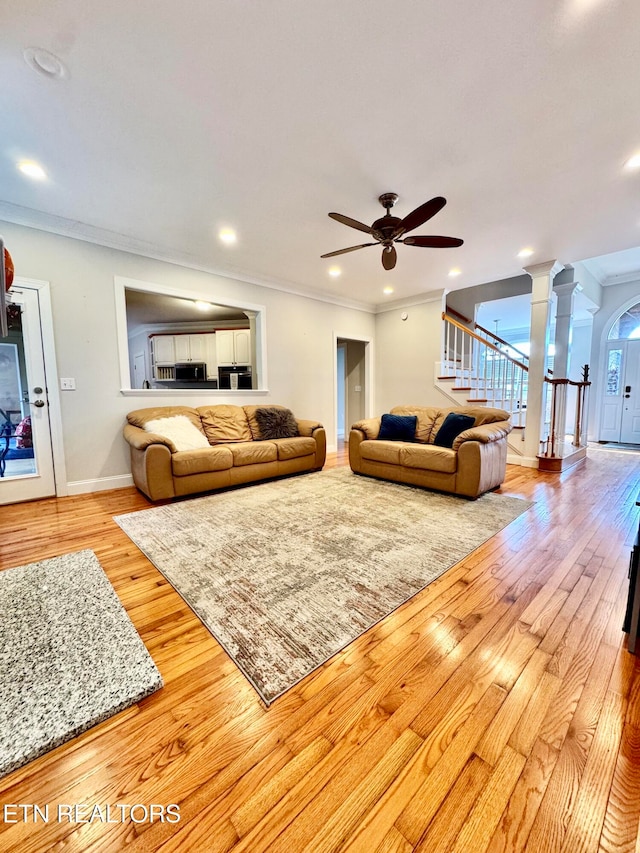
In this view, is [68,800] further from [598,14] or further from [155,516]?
[598,14]

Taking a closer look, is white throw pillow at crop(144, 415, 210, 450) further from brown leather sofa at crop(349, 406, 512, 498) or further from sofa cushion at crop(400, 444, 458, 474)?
sofa cushion at crop(400, 444, 458, 474)

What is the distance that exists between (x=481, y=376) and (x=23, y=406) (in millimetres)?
6305

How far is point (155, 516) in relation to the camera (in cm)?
292

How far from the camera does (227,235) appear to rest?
11.7 ft

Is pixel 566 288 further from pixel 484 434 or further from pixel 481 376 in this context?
pixel 484 434

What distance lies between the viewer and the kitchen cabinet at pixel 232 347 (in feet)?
20.3

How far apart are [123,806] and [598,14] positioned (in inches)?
132

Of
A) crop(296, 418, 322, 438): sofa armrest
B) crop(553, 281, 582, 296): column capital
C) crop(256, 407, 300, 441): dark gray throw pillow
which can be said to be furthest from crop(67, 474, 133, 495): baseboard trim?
crop(553, 281, 582, 296): column capital

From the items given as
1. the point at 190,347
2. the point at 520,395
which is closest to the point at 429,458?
the point at 520,395

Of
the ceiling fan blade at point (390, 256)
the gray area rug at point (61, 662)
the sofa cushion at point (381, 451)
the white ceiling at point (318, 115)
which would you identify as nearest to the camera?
the gray area rug at point (61, 662)

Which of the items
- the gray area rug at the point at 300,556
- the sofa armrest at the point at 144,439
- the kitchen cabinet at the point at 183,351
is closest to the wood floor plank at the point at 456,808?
the gray area rug at the point at 300,556

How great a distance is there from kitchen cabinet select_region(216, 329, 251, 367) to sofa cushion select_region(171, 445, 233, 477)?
3.03 m

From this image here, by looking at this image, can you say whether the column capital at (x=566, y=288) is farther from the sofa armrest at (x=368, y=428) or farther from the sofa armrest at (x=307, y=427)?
the sofa armrest at (x=307, y=427)

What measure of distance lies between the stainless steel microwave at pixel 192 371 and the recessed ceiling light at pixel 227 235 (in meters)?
3.44
